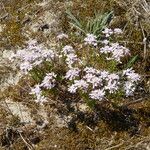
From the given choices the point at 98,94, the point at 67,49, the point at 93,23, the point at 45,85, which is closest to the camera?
the point at 98,94

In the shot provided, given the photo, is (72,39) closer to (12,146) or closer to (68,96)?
(68,96)

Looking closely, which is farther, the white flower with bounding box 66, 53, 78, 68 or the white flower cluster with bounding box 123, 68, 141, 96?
the white flower with bounding box 66, 53, 78, 68

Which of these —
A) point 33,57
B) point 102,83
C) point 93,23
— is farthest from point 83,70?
point 93,23

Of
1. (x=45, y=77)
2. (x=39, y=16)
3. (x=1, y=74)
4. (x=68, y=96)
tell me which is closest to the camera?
(x=45, y=77)

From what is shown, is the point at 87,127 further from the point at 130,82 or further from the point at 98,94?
the point at 130,82

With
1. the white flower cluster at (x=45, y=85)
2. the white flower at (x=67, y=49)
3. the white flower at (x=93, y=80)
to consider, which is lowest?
the white flower cluster at (x=45, y=85)

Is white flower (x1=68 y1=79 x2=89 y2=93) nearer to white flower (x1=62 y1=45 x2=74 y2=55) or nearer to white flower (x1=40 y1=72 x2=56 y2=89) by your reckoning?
white flower (x1=40 y1=72 x2=56 y2=89)

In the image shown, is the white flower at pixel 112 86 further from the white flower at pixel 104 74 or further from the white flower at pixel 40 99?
the white flower at pixel 40 99

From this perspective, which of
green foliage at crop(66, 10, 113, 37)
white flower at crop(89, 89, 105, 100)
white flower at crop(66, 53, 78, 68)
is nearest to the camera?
white flower at crop(89, 89, 105, 100)

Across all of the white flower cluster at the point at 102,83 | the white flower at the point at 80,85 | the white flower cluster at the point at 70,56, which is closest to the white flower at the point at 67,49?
the white flower cluster at the point at 70,56

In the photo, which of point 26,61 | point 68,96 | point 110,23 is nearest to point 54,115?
point 68,96

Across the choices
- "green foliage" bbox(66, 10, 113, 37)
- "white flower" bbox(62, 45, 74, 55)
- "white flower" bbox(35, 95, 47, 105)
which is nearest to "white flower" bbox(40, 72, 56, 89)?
"white flower" bbox(35, 95, 47, 105)
